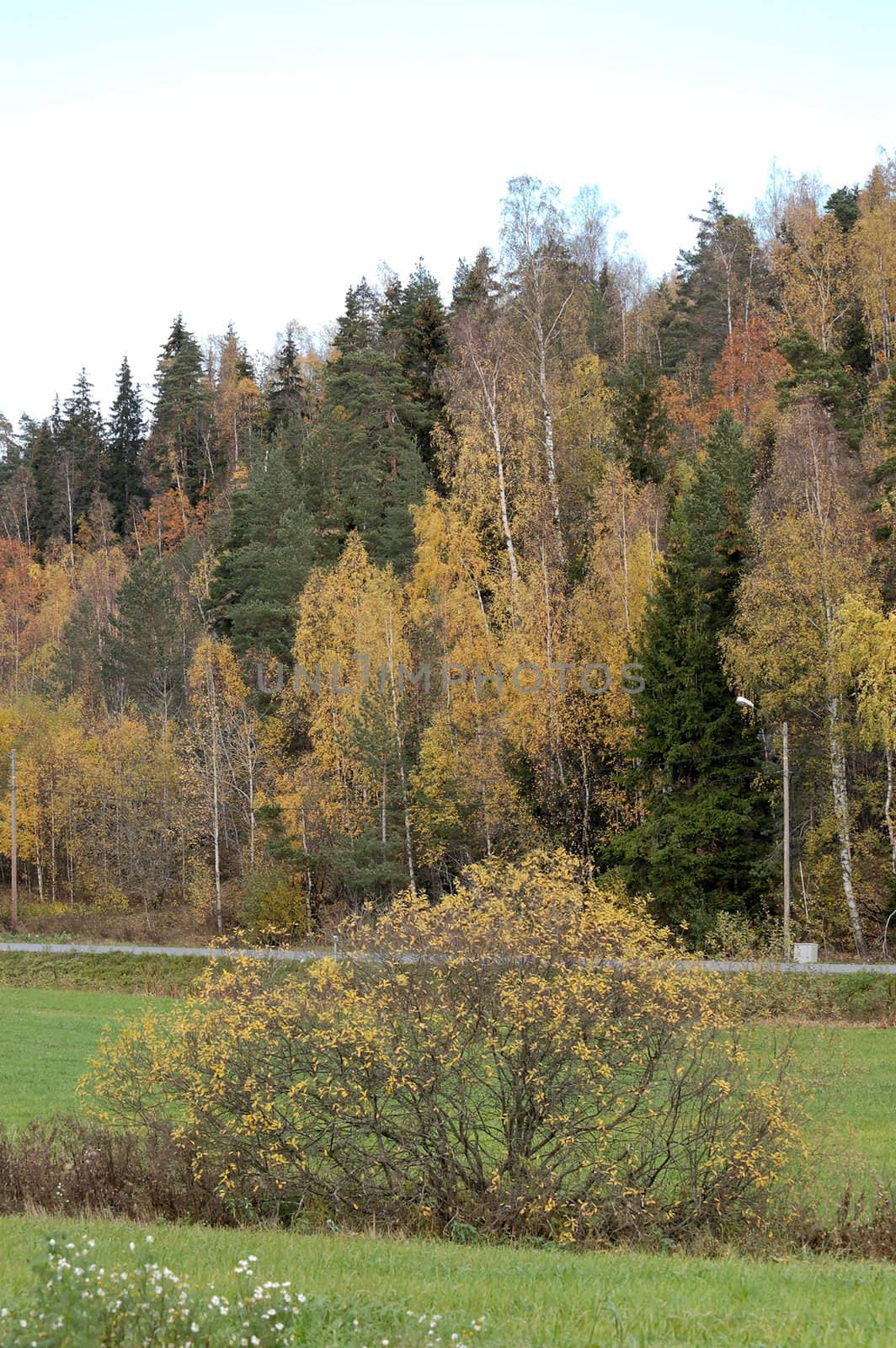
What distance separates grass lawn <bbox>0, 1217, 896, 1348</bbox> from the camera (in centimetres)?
668

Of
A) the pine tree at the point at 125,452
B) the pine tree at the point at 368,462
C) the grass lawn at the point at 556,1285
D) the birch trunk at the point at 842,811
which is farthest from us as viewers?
the pine tree at the point at 125,452

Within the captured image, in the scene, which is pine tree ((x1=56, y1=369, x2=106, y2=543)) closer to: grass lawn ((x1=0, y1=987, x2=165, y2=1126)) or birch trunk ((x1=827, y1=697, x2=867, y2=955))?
grass lawn ((x1=0, y1=987, x2=165, y2=1126))

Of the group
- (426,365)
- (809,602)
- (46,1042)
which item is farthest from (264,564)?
(46,1042)

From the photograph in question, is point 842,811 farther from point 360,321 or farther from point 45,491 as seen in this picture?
point 45,491

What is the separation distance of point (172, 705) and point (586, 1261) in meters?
50.0

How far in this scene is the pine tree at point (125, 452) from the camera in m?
89.8

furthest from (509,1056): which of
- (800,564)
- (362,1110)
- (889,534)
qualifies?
(889,534)

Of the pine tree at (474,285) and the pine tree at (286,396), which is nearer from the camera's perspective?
the pine tree at (474,285)

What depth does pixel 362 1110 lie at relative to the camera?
1155 cm

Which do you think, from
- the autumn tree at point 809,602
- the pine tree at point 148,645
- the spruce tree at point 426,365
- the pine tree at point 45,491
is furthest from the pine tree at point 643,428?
the pine tree at point 45,491

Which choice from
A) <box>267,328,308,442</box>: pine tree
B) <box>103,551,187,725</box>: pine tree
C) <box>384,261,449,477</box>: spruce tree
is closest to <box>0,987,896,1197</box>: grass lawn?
<box>103,551,187,725</box>: pine tree

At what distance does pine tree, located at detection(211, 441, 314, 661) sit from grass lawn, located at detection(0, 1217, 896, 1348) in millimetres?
37045

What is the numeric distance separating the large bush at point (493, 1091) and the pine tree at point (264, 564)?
1349 inches

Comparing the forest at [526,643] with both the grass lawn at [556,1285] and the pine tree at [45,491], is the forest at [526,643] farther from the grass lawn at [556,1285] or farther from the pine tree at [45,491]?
the pine tree at [45,491]
